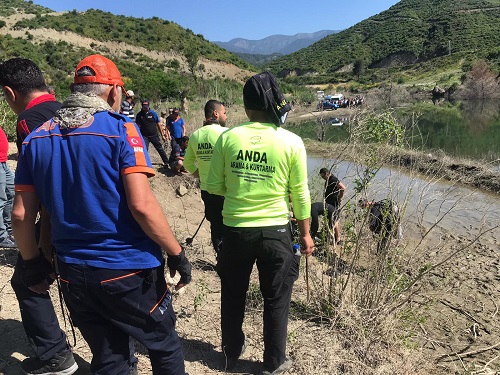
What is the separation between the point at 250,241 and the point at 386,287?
167cm

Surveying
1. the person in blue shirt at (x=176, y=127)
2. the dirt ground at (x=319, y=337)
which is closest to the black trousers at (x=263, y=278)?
the dirt ground at (x=319, y=337)

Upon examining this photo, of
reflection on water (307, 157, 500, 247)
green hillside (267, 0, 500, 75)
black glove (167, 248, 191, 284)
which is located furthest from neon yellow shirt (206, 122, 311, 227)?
green hillside (267, 0, 500, 75)

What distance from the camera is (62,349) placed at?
95.2 inches

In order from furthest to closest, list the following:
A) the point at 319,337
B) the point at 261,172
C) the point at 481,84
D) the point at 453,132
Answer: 1. the point at 481,84
2. the point at 453,132
3. the point at 319,337
4. the point at 261,172

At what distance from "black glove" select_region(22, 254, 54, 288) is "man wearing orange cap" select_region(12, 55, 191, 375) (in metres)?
0.14

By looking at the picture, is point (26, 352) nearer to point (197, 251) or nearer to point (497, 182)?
point (197, 251)

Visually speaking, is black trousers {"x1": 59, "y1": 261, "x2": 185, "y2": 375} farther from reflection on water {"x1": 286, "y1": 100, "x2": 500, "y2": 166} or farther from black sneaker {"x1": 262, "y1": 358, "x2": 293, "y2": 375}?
reflection on water {"x1": 286, "y1": 100, "x2": 500, "y2": 166}

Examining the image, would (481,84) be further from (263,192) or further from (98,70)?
(98,70)

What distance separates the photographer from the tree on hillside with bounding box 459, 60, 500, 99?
4294 cm

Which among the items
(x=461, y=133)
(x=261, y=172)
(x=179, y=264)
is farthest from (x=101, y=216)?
(x=461, y=133)

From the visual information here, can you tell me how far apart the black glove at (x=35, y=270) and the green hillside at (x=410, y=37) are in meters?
64.6

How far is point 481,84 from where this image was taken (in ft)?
141

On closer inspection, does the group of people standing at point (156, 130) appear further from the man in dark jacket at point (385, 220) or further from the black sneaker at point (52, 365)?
the black sneaker at point (52, 365)

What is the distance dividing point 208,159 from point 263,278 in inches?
69.4
